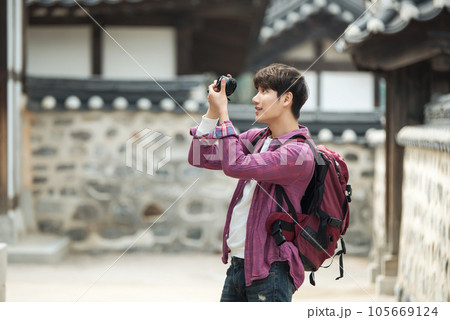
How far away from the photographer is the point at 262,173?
2.19 metres

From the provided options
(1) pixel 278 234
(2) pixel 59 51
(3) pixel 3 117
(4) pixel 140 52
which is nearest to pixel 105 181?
(3) pixel 3 117

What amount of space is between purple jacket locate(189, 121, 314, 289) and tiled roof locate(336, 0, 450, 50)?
2.04 metres

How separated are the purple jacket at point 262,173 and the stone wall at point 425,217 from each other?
166cm

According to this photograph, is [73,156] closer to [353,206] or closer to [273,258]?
[353,206]

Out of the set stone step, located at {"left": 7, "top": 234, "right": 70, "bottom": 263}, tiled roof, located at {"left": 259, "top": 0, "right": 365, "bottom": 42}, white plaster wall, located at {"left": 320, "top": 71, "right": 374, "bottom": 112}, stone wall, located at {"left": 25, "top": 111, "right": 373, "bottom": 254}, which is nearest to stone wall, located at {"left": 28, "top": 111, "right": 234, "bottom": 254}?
stone wall, located at {"left": 25, "top": 111, "right": 373, "bottom": 254}

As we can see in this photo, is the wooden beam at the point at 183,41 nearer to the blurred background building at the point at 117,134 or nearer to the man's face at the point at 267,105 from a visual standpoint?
the blurred background building at the point at 117,134

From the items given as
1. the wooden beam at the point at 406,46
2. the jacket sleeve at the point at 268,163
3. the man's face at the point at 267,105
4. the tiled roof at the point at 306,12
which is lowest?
the jacket sleeve at the point at 268,163

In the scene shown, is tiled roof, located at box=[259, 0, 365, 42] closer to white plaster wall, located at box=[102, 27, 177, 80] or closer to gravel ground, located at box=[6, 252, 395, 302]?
white plaster wall, located at box=[102, 27, 177, 80]

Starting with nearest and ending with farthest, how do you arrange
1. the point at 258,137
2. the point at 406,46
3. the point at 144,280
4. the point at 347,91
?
the point at 258,137 → the point at 406,46 → the point at 144,280 → the point at 347,91

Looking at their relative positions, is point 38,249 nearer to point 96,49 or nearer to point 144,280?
point 144,280

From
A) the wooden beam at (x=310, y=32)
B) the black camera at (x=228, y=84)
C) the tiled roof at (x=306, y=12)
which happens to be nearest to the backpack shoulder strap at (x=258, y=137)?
the black camera at (x=228, y=84)

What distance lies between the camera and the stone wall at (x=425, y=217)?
3.78 metres

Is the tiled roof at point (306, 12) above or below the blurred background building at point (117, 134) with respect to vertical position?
above

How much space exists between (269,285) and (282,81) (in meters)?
0.74
